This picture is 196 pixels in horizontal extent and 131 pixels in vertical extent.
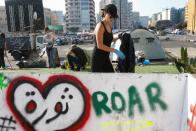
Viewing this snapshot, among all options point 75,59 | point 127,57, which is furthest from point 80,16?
point 127,57

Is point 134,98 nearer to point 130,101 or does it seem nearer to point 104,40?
point 130,101

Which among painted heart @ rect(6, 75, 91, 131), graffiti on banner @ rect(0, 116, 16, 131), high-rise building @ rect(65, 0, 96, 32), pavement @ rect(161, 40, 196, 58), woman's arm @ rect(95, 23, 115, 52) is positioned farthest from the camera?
high-rise building @ rect(65, 0, 96, 32)

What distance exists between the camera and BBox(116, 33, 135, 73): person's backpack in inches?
230

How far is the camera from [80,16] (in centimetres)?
16312

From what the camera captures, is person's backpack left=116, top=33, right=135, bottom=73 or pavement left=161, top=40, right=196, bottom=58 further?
pavement left=161, top=40, right=196, bottom=58

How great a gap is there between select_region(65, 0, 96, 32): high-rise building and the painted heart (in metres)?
156

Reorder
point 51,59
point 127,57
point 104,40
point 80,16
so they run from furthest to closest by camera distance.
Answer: point 80,16
point 51,59
point 127,57
point 104,40

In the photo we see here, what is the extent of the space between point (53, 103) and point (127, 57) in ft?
6.14

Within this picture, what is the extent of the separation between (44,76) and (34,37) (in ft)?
76.6

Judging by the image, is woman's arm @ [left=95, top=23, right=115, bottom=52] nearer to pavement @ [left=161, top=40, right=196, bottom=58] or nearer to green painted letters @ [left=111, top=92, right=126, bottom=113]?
green painted letters @ [left=111, top=92, right=126, bottom=113]

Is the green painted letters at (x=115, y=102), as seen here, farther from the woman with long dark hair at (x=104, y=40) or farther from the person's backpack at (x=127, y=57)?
the person's backpack at (x=127, y=57)

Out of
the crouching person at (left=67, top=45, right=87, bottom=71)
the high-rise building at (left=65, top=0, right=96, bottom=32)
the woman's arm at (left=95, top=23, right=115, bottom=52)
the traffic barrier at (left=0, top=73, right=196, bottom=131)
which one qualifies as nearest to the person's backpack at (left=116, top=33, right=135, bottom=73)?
the woman's arm at (left=95, top=23, right=115, bottom=52)

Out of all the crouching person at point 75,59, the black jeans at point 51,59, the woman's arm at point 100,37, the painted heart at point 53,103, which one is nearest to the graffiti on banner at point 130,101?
the painted heart at point 53,103

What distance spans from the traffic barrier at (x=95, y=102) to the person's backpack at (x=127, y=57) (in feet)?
4.95
